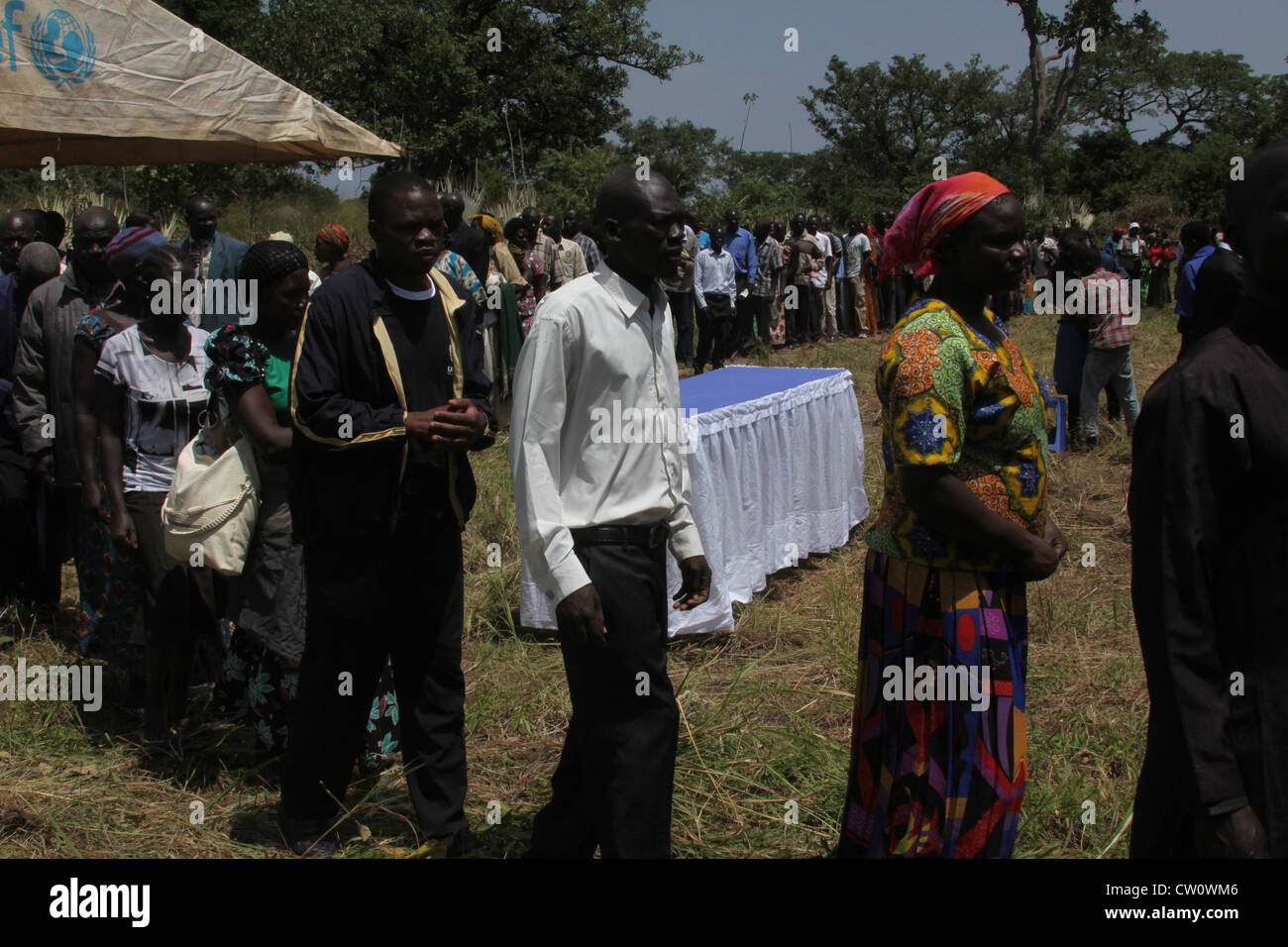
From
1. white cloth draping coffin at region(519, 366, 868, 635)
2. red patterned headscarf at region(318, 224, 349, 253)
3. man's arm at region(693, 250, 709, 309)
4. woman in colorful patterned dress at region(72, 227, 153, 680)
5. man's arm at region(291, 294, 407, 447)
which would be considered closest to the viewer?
man's arm at region(291, 294, 407, 447)

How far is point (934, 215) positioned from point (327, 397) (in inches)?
63.6

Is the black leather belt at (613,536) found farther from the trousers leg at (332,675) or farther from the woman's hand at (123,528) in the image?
the woman's hand at (123,528)

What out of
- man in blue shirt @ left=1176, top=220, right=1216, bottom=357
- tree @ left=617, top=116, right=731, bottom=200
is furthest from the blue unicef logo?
tree @ left=617, top=116, right=731, bottom=200

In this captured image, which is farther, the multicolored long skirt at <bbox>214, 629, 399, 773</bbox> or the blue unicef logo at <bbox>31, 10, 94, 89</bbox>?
the blue unicef logo at <bbox>31, 10, 94, 89</bbox>

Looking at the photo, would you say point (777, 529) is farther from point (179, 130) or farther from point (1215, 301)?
point (179, 130)

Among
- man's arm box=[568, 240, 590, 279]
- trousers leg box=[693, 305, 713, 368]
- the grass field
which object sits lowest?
the grass field

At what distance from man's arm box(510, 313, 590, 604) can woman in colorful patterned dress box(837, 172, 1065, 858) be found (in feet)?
2.37

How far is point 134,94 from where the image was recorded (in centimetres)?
599

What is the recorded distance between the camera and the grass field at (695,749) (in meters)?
3.42

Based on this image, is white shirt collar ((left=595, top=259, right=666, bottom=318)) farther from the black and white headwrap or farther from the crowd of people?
the black and white headwrap

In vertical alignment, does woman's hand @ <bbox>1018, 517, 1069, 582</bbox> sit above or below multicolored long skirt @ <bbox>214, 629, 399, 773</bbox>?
above

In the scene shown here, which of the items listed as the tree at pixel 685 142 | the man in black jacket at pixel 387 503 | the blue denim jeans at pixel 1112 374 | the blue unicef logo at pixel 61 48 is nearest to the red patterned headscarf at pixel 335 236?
the blue unicef logo at pixel 61 48

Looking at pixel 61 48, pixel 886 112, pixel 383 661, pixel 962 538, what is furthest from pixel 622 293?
pixel 886 112

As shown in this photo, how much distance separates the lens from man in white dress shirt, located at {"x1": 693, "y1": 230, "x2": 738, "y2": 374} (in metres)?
12.7
